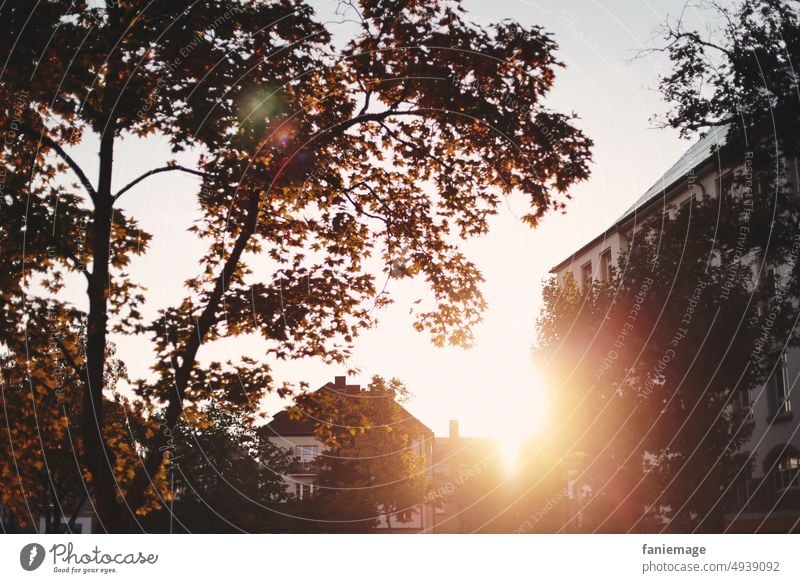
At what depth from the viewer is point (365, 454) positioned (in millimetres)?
10430

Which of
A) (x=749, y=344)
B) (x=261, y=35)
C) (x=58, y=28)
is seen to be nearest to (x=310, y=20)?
(x=261, y=35)

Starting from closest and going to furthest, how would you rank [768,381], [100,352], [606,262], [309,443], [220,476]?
[100,352], [220,476], [309,443], [768,381], [606,262]

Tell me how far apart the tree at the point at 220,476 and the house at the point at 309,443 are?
0.51 feet

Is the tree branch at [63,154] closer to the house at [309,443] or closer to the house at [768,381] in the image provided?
the house at [309,443]

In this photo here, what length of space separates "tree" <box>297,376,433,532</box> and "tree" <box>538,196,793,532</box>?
6.51m

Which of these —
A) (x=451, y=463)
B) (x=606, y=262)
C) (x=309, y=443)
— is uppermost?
(x=606, y=262)

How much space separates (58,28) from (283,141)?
8.77 ft

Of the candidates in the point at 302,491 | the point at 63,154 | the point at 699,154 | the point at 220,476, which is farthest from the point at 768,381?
the point at 63,154

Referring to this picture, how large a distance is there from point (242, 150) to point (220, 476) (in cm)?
353

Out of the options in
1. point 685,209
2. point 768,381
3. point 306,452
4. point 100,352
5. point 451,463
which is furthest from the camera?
point 685,209

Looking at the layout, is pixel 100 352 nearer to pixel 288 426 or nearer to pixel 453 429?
pixel 288 426

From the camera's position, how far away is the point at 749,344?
1666 centimetres

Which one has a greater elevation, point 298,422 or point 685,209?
point 685,209

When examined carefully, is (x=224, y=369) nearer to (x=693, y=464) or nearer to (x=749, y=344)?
(x=749, y=344)
